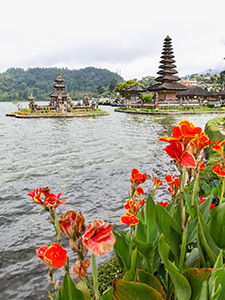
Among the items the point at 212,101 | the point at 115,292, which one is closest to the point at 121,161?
the point at 115,292

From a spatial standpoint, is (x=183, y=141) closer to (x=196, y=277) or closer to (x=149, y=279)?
(x=196, y=277)

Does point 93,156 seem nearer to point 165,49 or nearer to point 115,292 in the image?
point 115,292

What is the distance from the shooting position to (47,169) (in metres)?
8.28

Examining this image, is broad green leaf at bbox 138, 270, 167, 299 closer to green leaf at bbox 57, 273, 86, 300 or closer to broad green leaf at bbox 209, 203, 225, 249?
green leaf at bbox 57, 273, 86, 300

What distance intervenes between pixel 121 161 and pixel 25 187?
12.5 feet

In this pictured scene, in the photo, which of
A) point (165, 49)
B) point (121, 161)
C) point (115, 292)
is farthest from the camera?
point (165, 49)

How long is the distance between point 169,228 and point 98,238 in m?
0.85

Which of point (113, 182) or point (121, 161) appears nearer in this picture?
point (113, 182)

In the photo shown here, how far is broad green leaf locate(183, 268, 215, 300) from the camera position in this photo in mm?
1147

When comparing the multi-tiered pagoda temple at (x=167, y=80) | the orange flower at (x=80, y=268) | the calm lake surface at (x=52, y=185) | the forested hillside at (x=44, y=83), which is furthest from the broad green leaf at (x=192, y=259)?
the forested hillside at (x=44, y=83)

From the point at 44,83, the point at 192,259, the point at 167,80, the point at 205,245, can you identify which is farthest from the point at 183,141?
the point at 44,83

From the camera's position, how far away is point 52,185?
6750mm

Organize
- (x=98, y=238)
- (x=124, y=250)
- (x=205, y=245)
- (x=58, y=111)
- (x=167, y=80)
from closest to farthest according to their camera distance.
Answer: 1. (x=98, y=238)
2. (x=205, y=245)
3. (x=124, y=250)
4. (x=58, y=111)
5. (x=167, y=80)

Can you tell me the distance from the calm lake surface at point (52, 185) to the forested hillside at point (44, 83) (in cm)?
9181
